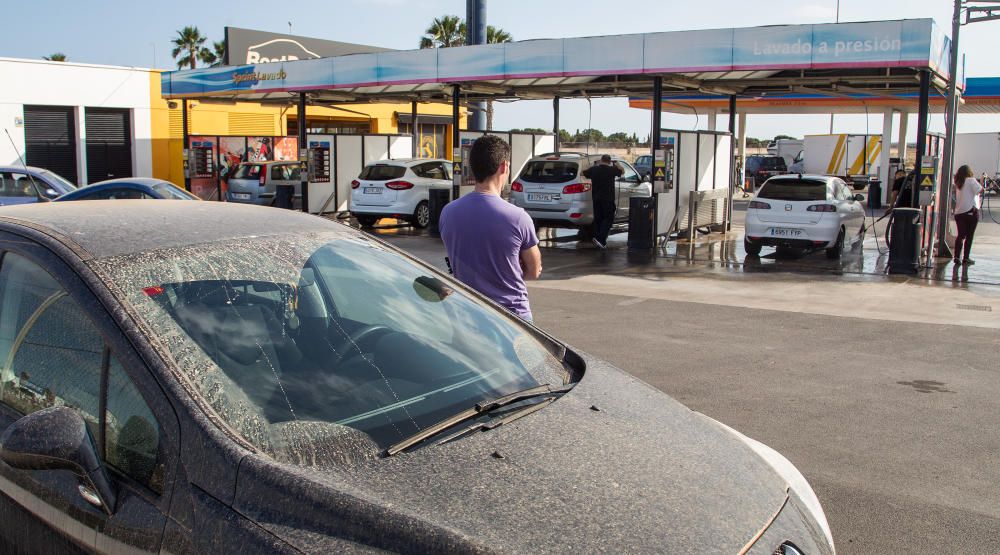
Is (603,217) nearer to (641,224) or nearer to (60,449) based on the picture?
(641,224)

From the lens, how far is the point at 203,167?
87.8 ft

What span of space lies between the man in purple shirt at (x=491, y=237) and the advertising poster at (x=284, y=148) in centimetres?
2659

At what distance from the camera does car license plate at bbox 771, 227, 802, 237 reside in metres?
15.9

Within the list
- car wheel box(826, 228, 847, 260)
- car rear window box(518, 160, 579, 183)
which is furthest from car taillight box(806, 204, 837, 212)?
car rear window box(518, 160, 579, 183)

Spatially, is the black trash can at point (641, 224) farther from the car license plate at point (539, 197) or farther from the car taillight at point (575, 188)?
the car license plate at point (539, 197)

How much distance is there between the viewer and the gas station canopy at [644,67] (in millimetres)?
14586

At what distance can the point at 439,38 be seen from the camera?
5009 centimetres

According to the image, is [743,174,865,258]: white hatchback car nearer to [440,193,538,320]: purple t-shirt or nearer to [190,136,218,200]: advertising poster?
[440,193,538,320]: purple t-shirt

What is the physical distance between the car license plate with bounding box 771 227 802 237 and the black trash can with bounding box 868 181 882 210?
1689 cm

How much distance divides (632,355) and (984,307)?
6.08 meters

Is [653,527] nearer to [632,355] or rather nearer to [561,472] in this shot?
[561,472]

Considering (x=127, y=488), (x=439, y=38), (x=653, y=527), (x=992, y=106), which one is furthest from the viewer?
(x=439, y=38)

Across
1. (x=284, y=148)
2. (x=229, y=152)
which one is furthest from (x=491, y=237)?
(x=284, y=148)

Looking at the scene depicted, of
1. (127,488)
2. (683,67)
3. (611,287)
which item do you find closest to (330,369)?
(127,488)
